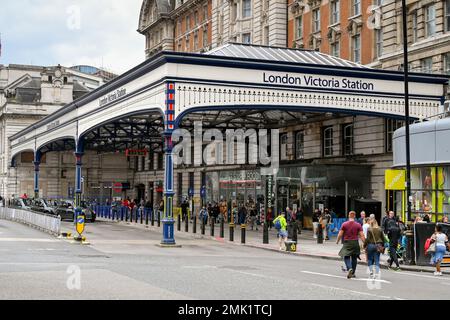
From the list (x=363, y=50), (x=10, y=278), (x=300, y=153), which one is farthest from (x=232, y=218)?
(x=10, y=278)

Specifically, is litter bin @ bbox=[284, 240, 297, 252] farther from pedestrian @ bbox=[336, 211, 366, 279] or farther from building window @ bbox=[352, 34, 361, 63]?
building window @ bbox=[352, 34, 361, 63]

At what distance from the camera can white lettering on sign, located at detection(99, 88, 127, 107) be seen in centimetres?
3547

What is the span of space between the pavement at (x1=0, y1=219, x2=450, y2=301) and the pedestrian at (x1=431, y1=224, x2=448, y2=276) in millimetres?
595

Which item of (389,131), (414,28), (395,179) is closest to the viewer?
(395,179)

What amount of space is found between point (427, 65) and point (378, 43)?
4.74 meters

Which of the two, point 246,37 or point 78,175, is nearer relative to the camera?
point 78,175

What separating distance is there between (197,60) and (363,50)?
16553mm

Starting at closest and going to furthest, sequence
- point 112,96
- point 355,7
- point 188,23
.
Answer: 1. point 112,96
2. point 355,7
3. point 188,23

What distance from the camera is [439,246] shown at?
2089 cm

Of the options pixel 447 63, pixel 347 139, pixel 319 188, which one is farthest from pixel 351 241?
pixel 347 139

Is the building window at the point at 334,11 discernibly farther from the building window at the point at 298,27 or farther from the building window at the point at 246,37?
the building window at the point at 246,37

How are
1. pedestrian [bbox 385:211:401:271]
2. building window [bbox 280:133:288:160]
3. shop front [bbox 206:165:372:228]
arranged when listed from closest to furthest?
pedestrian [bbox 385:211:401:271] < shop front [bbox 206:165:372:228] < building window [bbox 280:133:288:160]

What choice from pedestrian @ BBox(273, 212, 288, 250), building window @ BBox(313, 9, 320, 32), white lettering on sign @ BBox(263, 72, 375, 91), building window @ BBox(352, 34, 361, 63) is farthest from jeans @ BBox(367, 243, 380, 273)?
building window @ BBox(313, 9, 320, 32)

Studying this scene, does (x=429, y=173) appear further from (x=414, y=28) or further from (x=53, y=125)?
(x=53, y=125)
